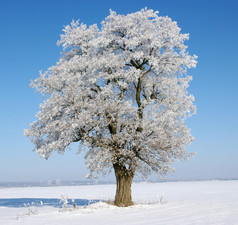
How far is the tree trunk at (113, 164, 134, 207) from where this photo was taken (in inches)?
853

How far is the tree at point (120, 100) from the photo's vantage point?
20500 mm

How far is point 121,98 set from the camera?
72.2 feet

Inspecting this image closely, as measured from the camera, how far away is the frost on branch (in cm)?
2048

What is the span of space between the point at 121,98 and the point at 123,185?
5919mm

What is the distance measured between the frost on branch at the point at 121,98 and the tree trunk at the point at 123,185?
1.52ft

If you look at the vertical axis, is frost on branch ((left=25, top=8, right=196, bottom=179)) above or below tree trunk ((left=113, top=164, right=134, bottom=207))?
above

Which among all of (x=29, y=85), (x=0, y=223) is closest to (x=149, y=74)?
(x=29, y=85)

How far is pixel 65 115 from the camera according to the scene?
2103cm

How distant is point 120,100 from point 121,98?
21 centimetres

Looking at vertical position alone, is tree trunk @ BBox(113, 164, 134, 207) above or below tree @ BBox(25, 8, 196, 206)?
below

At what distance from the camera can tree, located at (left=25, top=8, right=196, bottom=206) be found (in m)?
20.5

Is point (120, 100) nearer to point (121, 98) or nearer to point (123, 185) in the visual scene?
point (121, 98)

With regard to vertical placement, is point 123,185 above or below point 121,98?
below

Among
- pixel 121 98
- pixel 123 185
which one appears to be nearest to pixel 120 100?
pixel 121 98
